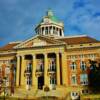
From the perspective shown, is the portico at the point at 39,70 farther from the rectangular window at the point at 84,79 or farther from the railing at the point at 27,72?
the rectangular window at the point at 84,79

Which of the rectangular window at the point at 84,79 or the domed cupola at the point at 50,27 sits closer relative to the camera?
the rectangular window at the point at 84,79

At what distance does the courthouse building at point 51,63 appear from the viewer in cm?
7250

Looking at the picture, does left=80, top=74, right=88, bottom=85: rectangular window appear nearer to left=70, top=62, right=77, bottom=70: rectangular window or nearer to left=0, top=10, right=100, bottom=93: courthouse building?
left=0, top=10, right=100, bottom=93: courthouse building

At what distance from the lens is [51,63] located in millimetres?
74938

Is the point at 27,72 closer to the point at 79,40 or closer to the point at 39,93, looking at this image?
the point at 39,93

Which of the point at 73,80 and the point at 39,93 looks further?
the point at 73,80

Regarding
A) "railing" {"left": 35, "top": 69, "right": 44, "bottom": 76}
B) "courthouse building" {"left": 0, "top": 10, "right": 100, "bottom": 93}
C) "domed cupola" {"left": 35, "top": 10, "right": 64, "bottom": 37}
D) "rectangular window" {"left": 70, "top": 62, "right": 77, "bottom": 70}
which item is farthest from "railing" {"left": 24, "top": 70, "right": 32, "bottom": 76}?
"domed cupola" {"left": 35, "top": 10, "right": 64, "bottom": 37}

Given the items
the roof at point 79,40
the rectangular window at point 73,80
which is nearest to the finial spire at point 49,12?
the roof at point 79,40

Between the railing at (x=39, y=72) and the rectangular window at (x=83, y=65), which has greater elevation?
the rectangular window at (x=83, y=65)

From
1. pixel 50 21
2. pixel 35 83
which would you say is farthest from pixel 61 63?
pixel 50 21

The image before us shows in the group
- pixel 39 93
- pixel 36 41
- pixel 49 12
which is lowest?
pixel 39 93

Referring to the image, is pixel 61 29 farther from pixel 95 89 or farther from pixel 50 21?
pixel 95 89

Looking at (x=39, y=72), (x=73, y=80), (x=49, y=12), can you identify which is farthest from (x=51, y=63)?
(x=49, y=12)

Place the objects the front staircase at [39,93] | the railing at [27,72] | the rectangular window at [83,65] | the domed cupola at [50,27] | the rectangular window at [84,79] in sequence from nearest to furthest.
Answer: the front staircase at [39,93], the rectangular window at [84,79], the rectangular window at [83,65], the railing at [27,72], the domed cupola at [50,27]
